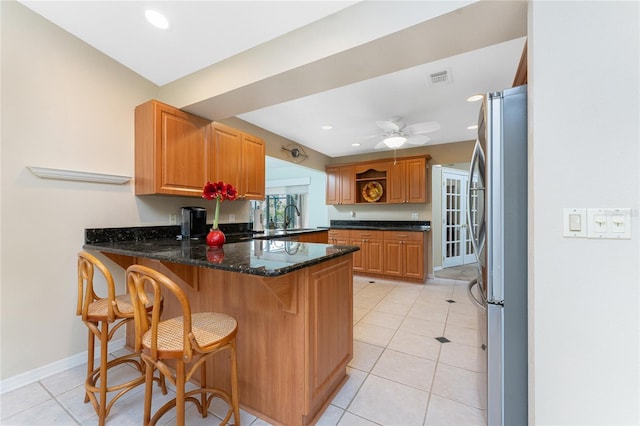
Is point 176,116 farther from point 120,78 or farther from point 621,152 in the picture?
point 621,152

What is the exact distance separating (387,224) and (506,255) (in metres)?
3.98

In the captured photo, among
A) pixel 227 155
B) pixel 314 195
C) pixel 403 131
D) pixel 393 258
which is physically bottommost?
pixel 393 258

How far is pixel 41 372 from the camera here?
1910mm

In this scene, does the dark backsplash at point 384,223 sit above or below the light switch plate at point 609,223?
below

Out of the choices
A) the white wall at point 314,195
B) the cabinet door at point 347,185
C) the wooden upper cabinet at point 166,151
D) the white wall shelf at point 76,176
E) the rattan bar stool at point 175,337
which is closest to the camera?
the rattan bar stool at point 175,337

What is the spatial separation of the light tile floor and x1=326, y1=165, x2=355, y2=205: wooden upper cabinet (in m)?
2.97

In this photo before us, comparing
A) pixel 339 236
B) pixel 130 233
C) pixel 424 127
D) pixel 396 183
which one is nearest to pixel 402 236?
pixel 396 183

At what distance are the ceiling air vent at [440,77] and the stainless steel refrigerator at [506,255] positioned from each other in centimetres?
127

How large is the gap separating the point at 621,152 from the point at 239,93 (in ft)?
7.61

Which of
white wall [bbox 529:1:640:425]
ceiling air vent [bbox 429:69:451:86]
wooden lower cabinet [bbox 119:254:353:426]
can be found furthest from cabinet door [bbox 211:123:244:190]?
white wall [bbox 529:1:640:425]

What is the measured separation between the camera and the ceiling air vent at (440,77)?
235 centimetres

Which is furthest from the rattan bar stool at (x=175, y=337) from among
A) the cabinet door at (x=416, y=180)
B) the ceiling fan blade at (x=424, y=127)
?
the cabinet door at (x=416, y=180)

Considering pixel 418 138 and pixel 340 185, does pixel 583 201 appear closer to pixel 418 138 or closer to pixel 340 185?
pixel 418 138

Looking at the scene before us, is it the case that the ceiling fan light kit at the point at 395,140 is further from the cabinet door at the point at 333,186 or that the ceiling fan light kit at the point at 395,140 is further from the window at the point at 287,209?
the window at the point at 287,209
